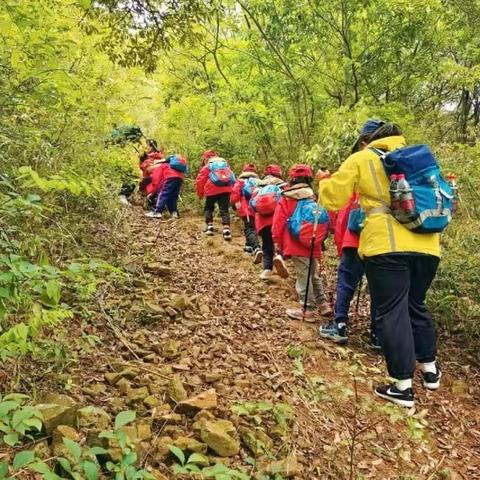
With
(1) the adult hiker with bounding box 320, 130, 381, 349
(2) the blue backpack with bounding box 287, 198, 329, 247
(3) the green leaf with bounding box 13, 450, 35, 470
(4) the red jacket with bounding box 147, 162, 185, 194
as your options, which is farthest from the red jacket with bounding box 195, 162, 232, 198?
(3) the green leaf with bounding box 13, 450, 35, 470

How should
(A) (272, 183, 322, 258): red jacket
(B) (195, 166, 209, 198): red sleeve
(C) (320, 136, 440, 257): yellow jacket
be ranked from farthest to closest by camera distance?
(B) (195, 166, 209, 198): red sleeve, (A) (272, 183, 322, 258): red jacket, (C) (320, 136, 440, 257): yellow jacket

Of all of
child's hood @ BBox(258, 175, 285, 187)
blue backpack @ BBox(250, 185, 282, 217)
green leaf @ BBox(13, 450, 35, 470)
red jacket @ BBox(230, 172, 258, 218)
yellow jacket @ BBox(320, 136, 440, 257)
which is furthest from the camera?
red jacket @ BBox(230, 172, 258, 218)

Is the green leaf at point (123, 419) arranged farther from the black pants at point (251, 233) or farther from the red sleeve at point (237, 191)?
the red sleeve at point (237, 191)

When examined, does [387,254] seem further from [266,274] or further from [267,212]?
[266,274]

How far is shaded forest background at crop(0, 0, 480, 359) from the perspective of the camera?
3.23 metres

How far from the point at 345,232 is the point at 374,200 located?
3.97 ft

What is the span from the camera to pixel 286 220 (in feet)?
19.6

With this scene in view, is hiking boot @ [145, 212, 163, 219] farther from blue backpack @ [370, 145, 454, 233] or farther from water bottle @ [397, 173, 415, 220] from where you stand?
water bottle @ [397, 173, 415, 220]

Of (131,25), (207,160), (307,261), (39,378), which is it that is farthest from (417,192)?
(207,160)

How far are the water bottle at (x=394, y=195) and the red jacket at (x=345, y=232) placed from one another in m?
1.08

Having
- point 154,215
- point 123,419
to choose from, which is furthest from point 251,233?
point 123,419

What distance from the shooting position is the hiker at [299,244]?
585 cm

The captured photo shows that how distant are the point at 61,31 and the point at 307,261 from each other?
3574 mm

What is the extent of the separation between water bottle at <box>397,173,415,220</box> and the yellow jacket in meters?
0.13
